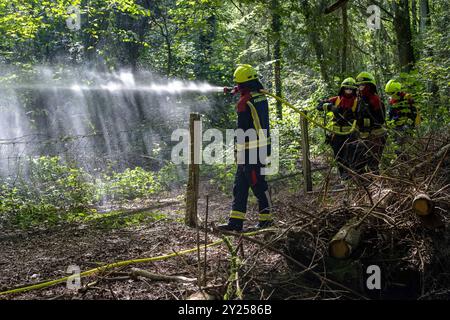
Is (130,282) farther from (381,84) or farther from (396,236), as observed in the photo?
(381,84)

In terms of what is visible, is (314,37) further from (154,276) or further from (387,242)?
(154,276)

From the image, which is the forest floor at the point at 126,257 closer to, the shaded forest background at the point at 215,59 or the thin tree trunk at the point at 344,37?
the shaded forest background at the point at 215,59

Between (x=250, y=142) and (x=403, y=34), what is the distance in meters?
8.02

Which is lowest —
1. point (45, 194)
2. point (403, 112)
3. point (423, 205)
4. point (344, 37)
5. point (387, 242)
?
point (387, 242)

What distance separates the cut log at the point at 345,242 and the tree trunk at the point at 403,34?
9614 mm

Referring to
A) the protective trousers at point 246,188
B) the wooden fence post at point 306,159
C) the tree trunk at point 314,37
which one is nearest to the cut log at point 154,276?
the protective trousers at point 246,188

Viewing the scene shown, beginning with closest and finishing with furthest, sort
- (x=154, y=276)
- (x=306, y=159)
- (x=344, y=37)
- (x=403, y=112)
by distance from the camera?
(x=154, y=276), (x=306, y=159), (x=403, y=112), (x=344, y=37)

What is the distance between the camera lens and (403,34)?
13.3 m

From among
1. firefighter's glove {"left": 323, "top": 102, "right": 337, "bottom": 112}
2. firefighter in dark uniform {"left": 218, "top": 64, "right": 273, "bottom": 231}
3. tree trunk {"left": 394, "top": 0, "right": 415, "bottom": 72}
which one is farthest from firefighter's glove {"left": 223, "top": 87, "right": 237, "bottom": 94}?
tree trunk {"left": 394, "top": 0, "right": 415, "bottom": 72}

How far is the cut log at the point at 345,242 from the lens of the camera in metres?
4.57

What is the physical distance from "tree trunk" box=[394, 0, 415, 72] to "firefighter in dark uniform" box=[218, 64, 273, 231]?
760 cm

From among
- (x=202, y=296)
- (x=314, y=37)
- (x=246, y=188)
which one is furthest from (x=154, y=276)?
(x=314, y=37)

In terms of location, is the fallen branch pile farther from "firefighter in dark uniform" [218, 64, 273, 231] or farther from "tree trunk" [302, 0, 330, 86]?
"tree trunk" [302, 0, 330, 86]
